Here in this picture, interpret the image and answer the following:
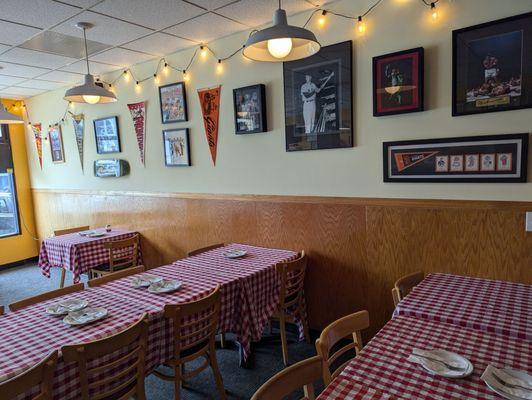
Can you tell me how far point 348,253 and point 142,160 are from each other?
2.75 m

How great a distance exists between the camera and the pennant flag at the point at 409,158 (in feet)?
7.91

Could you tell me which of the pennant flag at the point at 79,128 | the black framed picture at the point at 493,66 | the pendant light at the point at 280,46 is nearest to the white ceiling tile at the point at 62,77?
the pennant flag at the point at 79,128

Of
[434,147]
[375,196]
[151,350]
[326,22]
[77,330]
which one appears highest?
[326,22]

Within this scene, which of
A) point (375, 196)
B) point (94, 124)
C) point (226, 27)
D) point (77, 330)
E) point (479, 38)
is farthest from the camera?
point (94, 124)

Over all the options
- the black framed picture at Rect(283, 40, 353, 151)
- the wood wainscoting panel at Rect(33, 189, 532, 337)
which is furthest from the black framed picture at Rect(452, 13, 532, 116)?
the black framed picture at Rect(283, 40, 353, 151)

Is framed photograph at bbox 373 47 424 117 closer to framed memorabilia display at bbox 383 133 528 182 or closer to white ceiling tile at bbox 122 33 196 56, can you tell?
framed memorabilia display at bbox 383 133 528 182

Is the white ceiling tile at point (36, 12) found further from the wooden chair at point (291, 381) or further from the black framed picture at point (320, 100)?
the wooden chair at point (291, 381)

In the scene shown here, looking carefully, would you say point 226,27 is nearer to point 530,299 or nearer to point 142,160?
point 142,160

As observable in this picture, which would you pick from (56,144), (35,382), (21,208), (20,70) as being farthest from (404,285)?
(21,208)

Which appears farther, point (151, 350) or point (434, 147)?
point (434, 147)

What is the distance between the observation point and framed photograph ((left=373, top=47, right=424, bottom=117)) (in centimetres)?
237

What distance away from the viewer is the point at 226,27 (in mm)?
3092

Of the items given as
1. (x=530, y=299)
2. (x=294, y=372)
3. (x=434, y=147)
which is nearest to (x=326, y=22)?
(x=434, y=147)

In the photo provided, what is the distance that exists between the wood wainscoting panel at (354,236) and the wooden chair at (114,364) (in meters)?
1.64
